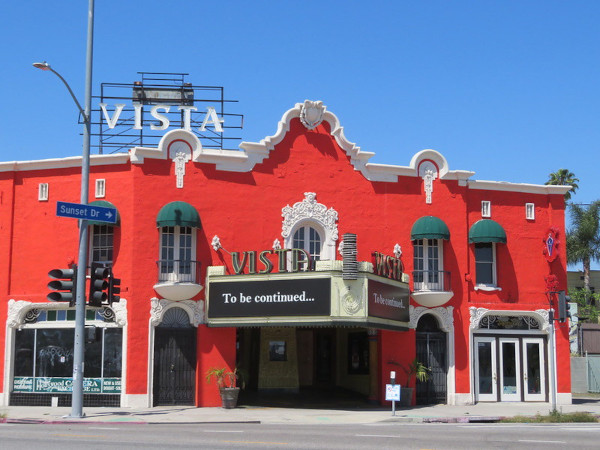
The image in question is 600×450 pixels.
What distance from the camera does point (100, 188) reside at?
29406 mm

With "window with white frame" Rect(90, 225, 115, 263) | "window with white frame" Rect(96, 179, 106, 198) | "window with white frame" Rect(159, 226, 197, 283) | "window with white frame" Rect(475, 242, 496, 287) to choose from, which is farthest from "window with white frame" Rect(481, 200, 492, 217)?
"window with white frame" Rect(96, 179, 106, 198)

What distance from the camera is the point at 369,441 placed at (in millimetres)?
17672

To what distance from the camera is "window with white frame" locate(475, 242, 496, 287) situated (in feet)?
107

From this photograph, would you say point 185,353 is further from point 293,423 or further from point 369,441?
point 369,441

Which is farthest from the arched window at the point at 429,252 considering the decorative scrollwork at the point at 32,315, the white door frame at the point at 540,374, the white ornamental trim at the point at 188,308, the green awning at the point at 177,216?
the decorative scrollwork at the point at 32,315

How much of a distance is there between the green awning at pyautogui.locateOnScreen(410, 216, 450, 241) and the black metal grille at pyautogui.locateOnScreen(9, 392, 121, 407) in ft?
40.4

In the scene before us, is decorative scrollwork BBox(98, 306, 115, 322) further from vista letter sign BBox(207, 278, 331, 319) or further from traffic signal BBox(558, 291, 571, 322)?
traffic signal BBox(558, 291, 571, 322)

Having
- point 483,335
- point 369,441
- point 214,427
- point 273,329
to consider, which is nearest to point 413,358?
point 483,335

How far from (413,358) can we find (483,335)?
325cm

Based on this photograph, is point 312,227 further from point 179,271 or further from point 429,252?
point 179,271

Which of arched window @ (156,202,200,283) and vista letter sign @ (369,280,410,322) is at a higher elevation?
arched window @ (156,202,200,283)

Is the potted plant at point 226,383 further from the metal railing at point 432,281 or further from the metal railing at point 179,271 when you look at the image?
the metal railing at point 432,281

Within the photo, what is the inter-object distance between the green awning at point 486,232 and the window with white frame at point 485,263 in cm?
62

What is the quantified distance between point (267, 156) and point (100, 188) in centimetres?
608
